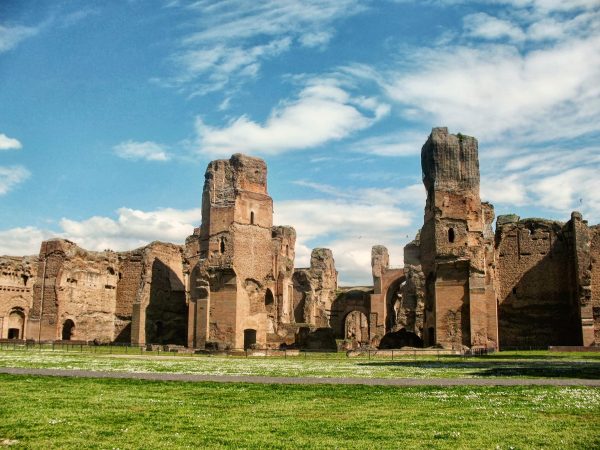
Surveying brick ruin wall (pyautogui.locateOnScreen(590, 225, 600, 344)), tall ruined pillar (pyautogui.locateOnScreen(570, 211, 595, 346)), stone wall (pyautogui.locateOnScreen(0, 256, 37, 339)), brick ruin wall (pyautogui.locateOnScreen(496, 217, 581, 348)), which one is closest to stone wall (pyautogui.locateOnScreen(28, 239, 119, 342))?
stone wall (pyautogui.locateOnScreen(0, 256, 37, 339))

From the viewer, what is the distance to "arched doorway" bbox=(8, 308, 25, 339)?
46750 millimetres

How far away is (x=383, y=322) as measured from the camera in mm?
52781

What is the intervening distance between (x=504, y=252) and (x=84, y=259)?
96.6 ft

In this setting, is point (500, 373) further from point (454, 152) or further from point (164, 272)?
point (164, 272)

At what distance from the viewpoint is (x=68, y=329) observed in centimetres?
4606

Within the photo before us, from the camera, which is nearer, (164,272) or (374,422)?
(374,422)

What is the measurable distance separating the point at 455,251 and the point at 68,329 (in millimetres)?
27726

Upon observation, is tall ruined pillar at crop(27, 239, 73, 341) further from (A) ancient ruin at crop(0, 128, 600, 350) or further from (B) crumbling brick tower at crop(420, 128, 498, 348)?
(B) crumbling brick tower at crop(420, 128, 498, 348)

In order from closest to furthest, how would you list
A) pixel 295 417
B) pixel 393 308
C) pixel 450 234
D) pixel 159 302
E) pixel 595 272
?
pixel 295 417 < pixel 450 234 < pixel 595 272 < pixel 159 302 < pixel 393 308

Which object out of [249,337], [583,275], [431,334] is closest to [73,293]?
[249,337]

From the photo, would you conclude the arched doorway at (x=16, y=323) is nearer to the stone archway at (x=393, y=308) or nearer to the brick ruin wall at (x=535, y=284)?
the stone archway at (x=393, y=308)

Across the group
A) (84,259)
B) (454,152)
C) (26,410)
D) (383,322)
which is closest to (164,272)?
(84,259)

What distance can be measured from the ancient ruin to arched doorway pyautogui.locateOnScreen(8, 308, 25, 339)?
0.07m

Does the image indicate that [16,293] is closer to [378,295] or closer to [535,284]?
[378,295]
